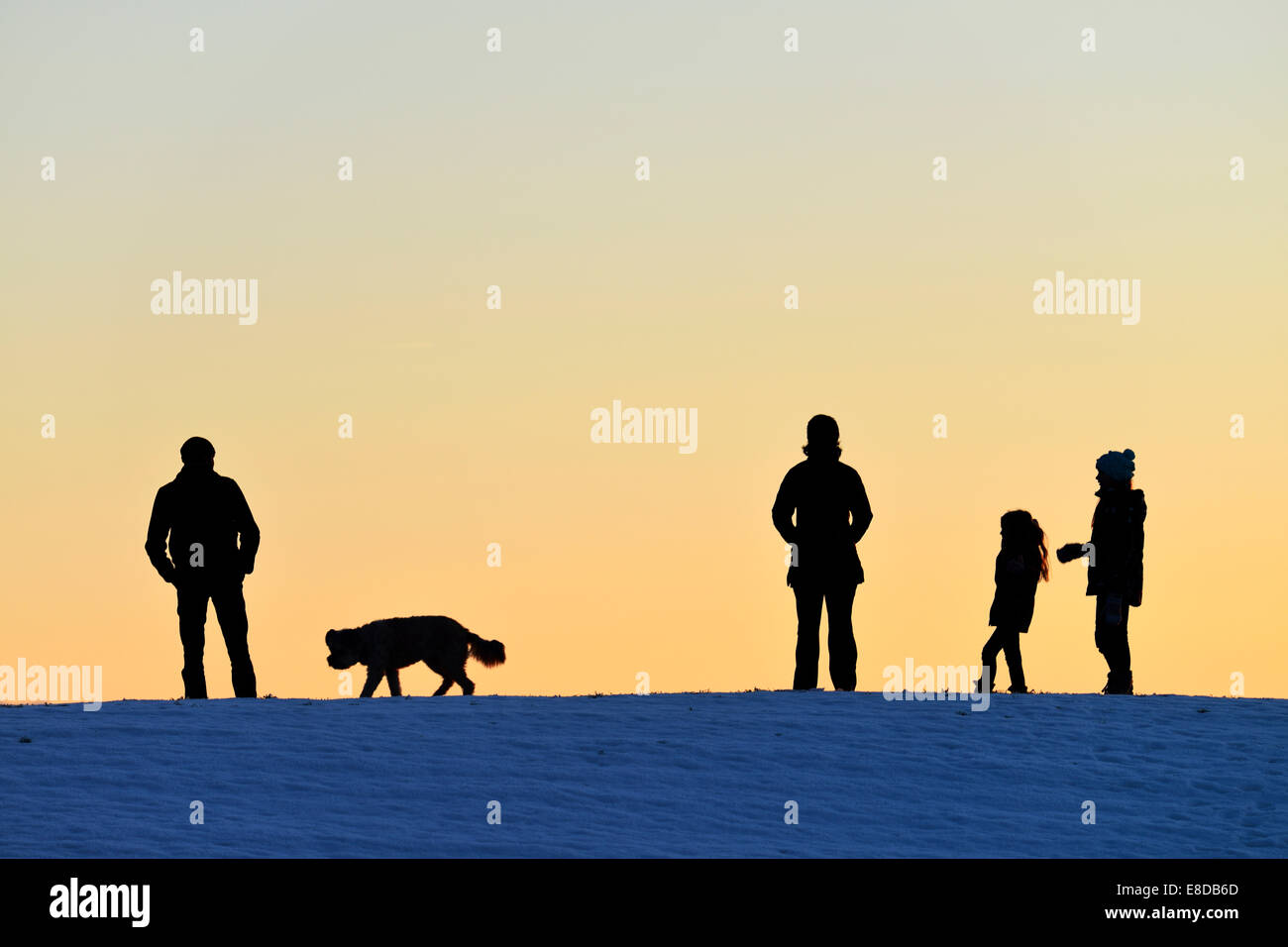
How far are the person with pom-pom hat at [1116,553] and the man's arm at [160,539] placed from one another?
7372 millimetres

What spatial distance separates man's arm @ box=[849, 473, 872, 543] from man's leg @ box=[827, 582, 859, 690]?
0.42 m

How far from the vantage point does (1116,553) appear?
47.6ft

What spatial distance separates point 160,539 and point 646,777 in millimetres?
4937

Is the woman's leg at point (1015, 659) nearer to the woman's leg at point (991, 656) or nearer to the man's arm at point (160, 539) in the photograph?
the woman's leg at point (991, 656)

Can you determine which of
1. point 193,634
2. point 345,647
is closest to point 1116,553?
point 193,634

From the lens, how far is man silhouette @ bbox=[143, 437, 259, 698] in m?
14.0

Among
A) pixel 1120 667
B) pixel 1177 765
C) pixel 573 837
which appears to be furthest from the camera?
pixel 1120 667

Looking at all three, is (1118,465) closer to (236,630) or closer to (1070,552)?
(1070,552)

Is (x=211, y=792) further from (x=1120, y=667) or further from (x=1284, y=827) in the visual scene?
(x=1120, y=667)

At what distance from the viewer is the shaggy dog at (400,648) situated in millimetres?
18984
